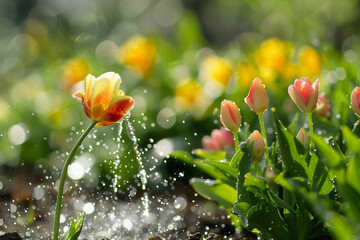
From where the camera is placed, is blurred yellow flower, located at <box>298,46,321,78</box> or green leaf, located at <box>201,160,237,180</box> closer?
green leaf, located at <box>201,160,237,180</box>

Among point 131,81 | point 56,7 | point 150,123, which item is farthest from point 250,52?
point 56,7

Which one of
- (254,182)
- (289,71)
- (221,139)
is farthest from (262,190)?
(289,71)

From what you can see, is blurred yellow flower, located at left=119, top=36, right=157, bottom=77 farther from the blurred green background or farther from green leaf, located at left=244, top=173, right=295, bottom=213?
green leaf, located at left=244, top=173, right=295, bottom=213

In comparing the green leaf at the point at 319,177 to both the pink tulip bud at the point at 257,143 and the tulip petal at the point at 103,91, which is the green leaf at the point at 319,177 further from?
the tulip petal at the point at 103,91

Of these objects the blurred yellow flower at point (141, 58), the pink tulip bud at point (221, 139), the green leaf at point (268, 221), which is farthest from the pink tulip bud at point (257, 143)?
the blurred yellow flower at point (141, 58)

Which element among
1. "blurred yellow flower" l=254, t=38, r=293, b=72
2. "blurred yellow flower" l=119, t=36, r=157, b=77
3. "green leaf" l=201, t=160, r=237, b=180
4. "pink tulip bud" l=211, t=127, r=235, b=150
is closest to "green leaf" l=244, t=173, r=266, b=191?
"green leaf" l=201, t=160, r=237, b=180

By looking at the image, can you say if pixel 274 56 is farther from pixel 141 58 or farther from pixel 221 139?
pixel 221 139

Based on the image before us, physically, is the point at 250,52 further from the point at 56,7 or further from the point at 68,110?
A: the point at 56,7
